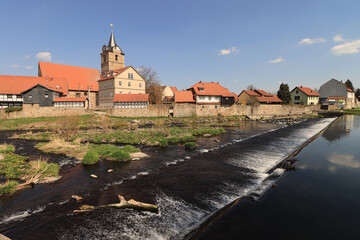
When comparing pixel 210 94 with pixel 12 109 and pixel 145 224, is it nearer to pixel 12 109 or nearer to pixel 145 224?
pixel 12 109

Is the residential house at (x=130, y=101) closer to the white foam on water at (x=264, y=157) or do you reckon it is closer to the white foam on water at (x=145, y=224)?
the white foam on water at (x=264, y=157)

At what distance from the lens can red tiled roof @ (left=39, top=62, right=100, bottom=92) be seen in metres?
57.3

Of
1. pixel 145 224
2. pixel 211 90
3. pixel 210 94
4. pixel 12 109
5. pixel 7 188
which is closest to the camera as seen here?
pixel 145 224

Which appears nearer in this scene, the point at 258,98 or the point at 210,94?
the point at 210,94

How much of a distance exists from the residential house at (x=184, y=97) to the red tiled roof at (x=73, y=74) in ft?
92.0

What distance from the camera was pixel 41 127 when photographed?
32094mm

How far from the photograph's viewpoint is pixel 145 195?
9.61m

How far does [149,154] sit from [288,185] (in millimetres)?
11260

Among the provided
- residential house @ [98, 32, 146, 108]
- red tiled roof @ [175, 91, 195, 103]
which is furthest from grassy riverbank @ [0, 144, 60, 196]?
red tiled roof @ [175, 91, 195, 103]

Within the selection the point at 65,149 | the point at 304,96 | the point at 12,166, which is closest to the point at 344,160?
the point at 65,149

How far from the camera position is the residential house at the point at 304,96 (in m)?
82.3

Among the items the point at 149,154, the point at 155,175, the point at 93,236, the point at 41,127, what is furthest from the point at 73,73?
the point at 93,236

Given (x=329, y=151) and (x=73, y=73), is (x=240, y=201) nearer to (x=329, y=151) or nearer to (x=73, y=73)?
(x=329, y=151)

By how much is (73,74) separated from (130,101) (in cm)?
2722
